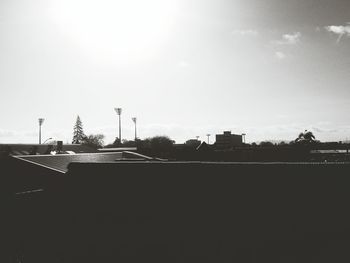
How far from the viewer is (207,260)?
9039 mm

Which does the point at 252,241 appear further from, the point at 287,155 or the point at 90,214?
the point at 287,155

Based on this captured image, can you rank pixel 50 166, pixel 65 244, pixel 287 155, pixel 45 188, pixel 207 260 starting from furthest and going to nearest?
pixel 287 155
pixel 50 166
pixel 45 188
pixel 65 244
pixel 207 260

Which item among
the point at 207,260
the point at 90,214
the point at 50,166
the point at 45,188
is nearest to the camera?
the point at 207,260

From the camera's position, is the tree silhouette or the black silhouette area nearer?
the black silhouette area

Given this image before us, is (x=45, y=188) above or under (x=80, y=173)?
under

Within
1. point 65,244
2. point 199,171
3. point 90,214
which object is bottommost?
point 65,244

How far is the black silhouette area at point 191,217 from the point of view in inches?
356

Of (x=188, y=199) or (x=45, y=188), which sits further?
(x=45, y=188)

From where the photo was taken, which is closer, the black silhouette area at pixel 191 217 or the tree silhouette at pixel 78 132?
the black silhouette area at pixel 191 217

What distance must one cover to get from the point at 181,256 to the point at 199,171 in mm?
3127

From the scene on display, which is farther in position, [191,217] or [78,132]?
[78,132]

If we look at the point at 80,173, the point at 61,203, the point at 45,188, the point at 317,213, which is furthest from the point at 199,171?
the point at 45,188

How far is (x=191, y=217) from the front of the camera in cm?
1035

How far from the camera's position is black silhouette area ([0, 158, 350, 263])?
356 inches
